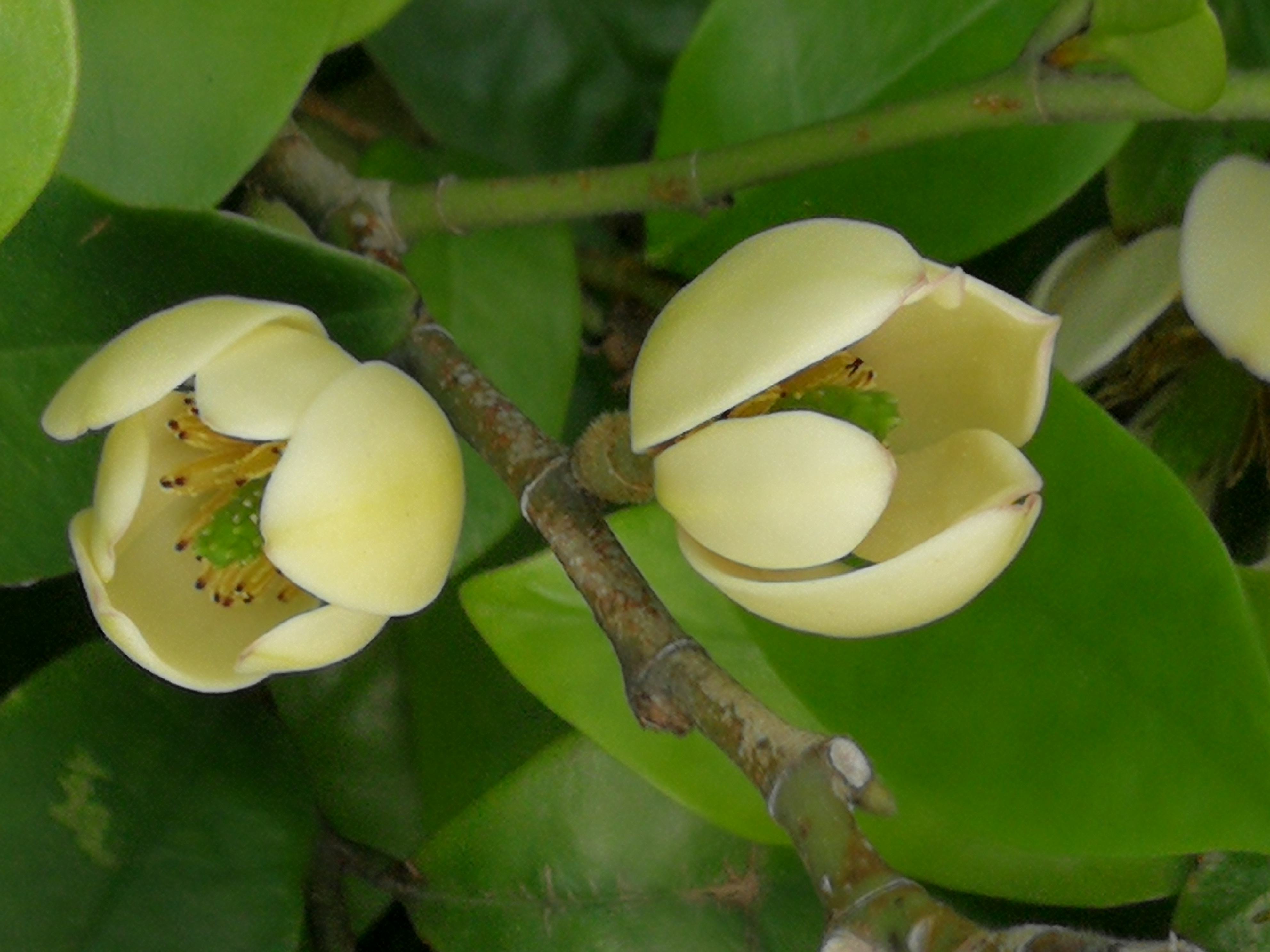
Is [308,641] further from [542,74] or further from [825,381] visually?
[542,74]

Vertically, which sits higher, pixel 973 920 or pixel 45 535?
pixel 45 535

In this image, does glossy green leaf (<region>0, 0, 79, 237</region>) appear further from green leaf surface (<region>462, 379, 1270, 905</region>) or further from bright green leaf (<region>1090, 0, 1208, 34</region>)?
bright green leaf (<region>1090, 0, 1208, 34</region>)

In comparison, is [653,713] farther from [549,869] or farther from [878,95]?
[878,95]

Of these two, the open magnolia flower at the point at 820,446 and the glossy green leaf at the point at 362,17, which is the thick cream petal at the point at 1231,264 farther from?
the glossy green leaf at the point at 362,17

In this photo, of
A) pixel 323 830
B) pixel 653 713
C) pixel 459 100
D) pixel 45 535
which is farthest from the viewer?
pixel 459 100

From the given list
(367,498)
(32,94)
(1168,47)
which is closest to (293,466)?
(367,498)

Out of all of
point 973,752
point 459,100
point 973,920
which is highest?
→ point 459,100

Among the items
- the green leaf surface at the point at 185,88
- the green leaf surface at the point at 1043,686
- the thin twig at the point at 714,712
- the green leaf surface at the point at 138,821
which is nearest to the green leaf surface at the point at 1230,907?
the green leaf surface at the point at 1043,686

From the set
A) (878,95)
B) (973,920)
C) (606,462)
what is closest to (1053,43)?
(878,95)
